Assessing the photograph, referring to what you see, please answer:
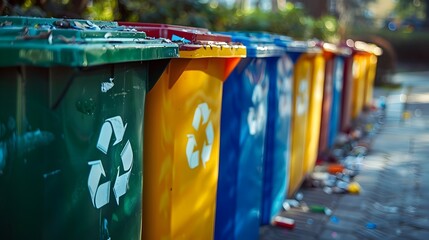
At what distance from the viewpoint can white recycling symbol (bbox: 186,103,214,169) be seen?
3139 millimetres

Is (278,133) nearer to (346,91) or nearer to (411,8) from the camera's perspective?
(346,91)

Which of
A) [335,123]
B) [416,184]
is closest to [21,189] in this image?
[416,184]

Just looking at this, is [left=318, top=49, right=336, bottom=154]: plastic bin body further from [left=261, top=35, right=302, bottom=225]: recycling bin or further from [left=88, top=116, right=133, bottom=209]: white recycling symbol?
[left=88, top=116, right=133, bottom=209]: white recycling symbol

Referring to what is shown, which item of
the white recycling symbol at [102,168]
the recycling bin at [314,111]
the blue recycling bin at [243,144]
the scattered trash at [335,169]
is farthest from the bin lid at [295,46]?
the white recycling symbol at [102,168]

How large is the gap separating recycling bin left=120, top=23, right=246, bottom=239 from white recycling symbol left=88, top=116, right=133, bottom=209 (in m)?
0.30

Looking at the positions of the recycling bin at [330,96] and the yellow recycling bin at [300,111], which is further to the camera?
the recycling bin at [330,96]

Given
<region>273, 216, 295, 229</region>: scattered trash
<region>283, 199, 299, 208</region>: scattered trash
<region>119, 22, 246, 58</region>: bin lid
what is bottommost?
<region>283, 199, 299, 208</region>: scattered trash

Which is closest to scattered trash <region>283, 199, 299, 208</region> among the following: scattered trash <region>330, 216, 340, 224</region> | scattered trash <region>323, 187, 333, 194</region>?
scattered trash <region>330, 216, 340, 224</region>

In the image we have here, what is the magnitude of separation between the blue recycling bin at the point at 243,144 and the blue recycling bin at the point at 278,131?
17.7 inches

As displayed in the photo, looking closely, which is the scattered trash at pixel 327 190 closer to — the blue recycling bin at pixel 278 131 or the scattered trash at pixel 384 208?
the scattered trash at pixel 384 208

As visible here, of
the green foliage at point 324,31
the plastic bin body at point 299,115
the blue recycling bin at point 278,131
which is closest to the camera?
the blue recycling bin at point 278,131

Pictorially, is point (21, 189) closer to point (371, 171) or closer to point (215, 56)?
point (215, 56)

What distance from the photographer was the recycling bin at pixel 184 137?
288 cm

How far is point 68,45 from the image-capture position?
187 centimetres
